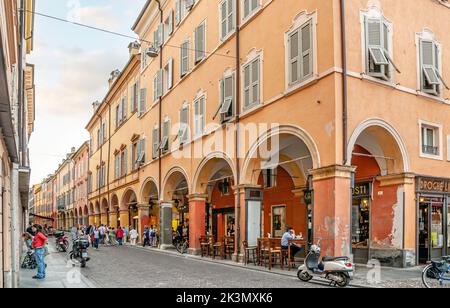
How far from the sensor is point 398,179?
16719 mm

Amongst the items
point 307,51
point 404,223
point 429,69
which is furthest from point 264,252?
point 429,69

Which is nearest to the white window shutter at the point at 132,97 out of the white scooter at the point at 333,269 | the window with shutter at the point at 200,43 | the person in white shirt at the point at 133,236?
the person in white shirt at the point at 133,236

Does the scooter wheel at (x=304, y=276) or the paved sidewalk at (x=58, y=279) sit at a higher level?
the scooter wheel at (x=304, y=276)

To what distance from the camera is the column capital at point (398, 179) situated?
651 inches

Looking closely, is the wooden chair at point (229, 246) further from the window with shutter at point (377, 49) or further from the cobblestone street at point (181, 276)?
the window with shutter at point (377, 49)

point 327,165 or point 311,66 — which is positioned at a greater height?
point 311,66

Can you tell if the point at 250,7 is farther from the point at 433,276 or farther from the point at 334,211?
the point at 433,276

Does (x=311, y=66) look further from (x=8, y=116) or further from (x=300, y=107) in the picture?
(x=8, y=116)

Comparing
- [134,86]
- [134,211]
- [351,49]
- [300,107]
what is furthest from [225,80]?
[134,211]

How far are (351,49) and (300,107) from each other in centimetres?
247

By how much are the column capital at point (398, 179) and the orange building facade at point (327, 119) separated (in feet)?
0.13

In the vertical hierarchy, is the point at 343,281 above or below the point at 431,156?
below

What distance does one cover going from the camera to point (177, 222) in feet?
114

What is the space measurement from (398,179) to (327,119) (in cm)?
375
